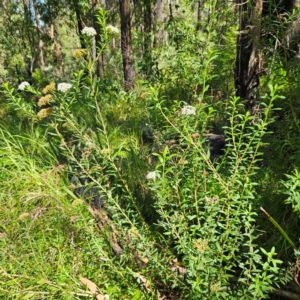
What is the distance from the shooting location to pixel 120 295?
1783 millimetres

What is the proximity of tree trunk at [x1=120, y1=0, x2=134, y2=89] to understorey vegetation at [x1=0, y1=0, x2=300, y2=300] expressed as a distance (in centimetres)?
162

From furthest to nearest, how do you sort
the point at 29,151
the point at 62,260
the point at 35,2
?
the point at 35,2, the point at 29,151, the point at 62,260

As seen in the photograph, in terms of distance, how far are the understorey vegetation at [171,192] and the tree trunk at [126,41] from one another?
5.32ft

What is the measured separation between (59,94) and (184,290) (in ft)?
4.40

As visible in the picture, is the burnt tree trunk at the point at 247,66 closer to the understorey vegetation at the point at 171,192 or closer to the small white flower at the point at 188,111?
the understorey vegetation at the point at 171,192

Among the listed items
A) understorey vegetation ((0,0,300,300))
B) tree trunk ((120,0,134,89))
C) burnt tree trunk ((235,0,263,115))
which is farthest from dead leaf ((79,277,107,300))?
tree trunk ((120,0,134,89))

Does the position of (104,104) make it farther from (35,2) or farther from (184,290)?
(35,2)

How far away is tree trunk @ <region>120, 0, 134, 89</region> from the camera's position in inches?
189

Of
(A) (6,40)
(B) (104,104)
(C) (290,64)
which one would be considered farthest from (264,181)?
(A) (6,40)

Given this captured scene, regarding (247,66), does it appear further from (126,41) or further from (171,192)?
(126,41)

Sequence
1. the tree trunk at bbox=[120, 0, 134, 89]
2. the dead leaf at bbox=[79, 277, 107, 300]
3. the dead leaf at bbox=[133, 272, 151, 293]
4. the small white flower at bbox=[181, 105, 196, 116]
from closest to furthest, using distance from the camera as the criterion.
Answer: the small white flower at bbox=[181, 105, 196, 116]
the dead leaf at bbox=[79, 277, 107, 300]
the dead leaf at bbox=[133, 272, 151, 293]
the tree trunk at bbox=[120, 0, 134, 89]

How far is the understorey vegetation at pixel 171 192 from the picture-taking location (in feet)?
5.06

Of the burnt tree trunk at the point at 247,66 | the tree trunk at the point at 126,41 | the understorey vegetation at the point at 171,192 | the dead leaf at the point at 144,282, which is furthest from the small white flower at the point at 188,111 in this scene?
the tree trunk at the point at 126,41

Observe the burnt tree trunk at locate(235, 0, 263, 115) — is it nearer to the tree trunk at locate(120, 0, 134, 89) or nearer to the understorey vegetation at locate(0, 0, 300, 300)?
the understorey vegetation at locate(0, 0, 300, 300)
